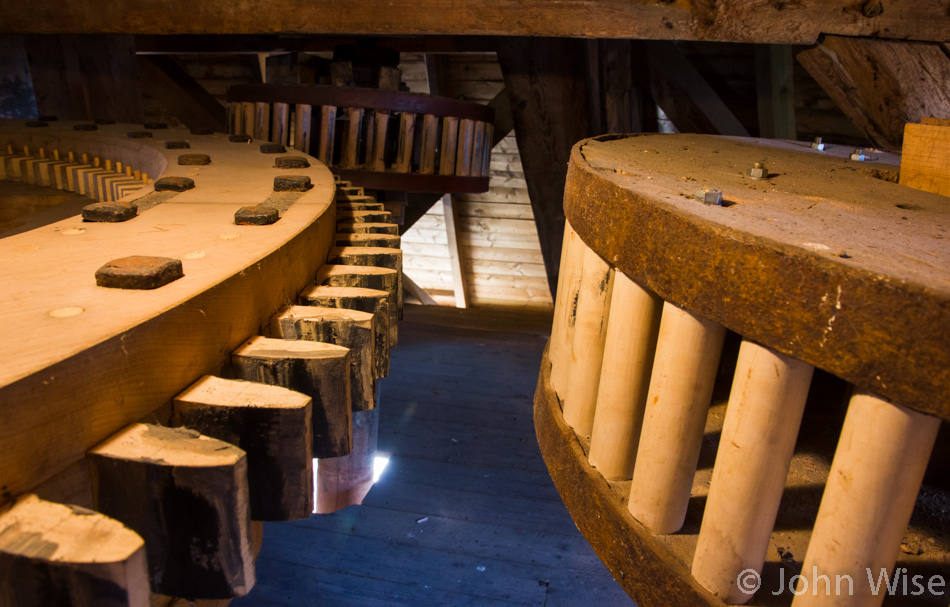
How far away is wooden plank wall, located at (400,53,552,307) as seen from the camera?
7113 mm

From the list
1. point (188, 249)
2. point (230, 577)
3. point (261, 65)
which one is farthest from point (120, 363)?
point (261, 65)

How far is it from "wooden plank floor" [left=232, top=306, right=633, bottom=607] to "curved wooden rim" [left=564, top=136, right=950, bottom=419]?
2073 millimetres

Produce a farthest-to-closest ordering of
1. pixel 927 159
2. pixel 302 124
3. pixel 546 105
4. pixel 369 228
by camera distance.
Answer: pixel 546 105
pixel 302 124
pixel 369 228
pixel 927 159

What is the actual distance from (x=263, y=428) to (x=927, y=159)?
5.28 ft

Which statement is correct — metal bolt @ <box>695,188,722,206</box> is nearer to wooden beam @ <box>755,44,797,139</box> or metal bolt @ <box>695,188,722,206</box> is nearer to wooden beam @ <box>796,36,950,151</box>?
wooden beam @ <box>796,36,950,151</box>

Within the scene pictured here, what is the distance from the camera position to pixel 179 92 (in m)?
5.90

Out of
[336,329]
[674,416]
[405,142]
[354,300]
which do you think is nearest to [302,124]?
[405,142]

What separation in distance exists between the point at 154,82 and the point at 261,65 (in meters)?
1.32

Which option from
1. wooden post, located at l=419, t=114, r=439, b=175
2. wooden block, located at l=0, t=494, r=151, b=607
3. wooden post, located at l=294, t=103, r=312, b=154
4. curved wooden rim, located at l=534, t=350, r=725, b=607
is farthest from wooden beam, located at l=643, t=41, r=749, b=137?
wooden block, located at l=0, t=494, r=151, b=607

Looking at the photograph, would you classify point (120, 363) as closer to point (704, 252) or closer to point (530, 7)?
point (704, 252)

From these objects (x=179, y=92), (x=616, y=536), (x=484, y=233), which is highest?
(x=179, y=92)

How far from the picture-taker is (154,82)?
5.73 meters

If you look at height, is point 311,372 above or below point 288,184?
below

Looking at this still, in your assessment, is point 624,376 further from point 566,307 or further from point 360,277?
point 360,277
